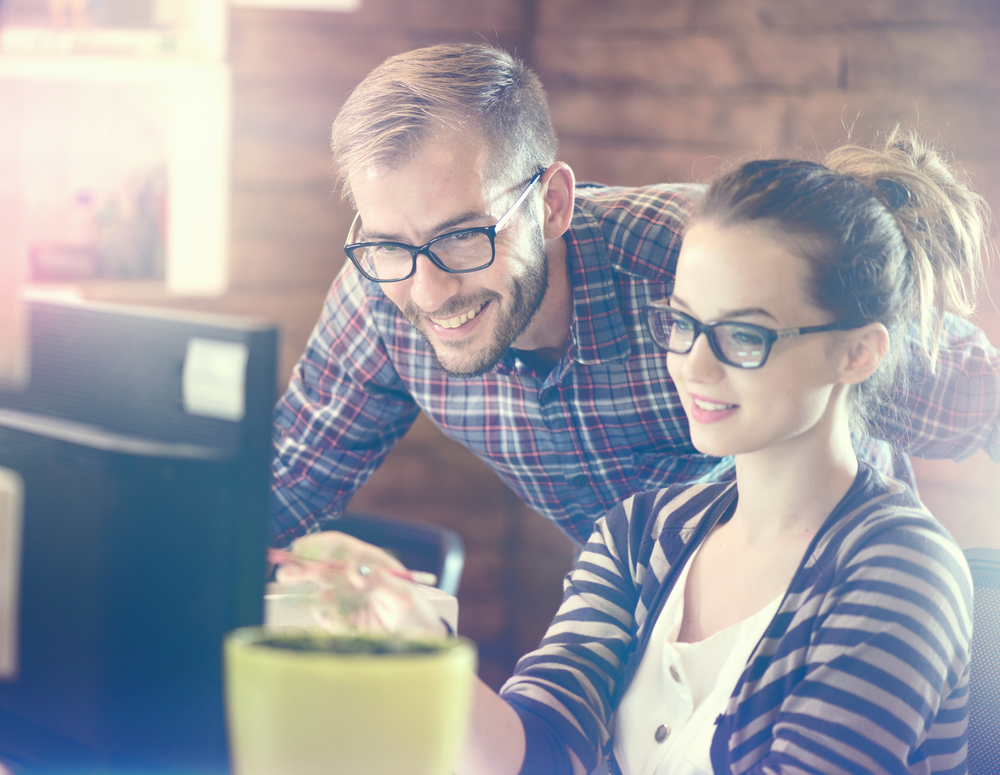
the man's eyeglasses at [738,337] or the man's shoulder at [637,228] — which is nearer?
the man's eyeglasses at [738,337]

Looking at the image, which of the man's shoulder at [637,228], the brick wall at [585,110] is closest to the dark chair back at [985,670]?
the man's shoulder at [637,228]

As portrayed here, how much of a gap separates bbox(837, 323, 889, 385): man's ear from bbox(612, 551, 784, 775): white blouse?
214 mm

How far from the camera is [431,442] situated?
2.77 metres

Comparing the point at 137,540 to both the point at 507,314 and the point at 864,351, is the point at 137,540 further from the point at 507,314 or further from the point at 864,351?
the point at 507,314

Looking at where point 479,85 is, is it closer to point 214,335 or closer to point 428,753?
point 214,335

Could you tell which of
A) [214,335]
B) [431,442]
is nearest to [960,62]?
[431,442]

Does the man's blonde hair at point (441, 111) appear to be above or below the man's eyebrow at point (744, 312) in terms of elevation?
above

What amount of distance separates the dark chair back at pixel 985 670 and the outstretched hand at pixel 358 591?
62 centimetres

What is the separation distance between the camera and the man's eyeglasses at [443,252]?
47.1 inches

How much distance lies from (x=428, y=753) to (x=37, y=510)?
0.90 ft

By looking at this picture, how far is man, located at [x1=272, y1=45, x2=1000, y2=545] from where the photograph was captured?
3.95ft

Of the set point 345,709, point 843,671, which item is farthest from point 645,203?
point 345,709

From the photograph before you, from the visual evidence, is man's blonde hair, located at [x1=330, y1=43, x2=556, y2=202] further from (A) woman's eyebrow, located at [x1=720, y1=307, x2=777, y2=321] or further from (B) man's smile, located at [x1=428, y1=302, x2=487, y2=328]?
(A) woman's eyebrow, located at [x1=720, y1=307, x2=777, y2=321]

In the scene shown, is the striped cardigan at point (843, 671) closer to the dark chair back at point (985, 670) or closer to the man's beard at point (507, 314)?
the dark chair back at point (985, 670)
